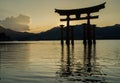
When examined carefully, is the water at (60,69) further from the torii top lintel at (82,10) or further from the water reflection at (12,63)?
the torii top lintel at (82,10)

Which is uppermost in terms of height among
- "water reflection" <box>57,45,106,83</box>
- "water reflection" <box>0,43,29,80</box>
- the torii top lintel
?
the torii top lintel

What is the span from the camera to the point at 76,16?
40406 mm

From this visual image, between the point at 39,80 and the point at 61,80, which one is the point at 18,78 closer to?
the point at 39,80

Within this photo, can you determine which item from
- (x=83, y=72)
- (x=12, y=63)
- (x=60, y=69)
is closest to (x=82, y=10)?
(x=12, y=63)

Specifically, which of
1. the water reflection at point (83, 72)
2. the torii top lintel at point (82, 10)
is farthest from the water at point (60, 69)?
the torii top lintel at point (82, 10)

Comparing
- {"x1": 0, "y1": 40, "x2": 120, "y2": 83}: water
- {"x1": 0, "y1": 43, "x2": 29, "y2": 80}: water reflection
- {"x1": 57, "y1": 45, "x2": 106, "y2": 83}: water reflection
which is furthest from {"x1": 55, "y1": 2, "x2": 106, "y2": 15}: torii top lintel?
{"x1": 57, "y1": 45, "x2": 106, "y2": 83}: water reflection

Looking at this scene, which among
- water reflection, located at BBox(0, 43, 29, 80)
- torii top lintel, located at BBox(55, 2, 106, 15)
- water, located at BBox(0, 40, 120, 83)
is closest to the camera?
water, located at BBox(0, 40, 120, 83)

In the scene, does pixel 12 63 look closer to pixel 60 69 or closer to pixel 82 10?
pixel 60 69

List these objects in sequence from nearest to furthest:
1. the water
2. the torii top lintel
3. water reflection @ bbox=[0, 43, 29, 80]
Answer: the water < water reflection @ bbox=[0, 43, 29, 80] < the torii top lintel

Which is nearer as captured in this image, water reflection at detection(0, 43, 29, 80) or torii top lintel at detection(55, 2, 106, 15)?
water reflection at detection(0, 43, 29, 80)

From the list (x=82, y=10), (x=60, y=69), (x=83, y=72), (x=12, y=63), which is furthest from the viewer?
(x=82, y=10)

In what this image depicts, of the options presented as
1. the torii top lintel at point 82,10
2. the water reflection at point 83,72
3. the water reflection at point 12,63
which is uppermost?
the torii top lintel at point 82,10

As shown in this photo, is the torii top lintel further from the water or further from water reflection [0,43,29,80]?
the water

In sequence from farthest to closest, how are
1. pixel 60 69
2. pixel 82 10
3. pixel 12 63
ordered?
pixel 82 10, pixel 12 63, pixel 60 69
